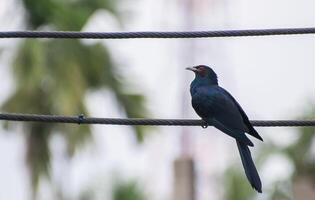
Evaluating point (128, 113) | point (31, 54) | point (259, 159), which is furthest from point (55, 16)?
point (259, 159)

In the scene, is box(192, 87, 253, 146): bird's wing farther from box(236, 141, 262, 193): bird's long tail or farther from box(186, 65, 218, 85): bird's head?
box(186, 65, 218, 85): bird's head

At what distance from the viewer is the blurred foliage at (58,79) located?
866 inches

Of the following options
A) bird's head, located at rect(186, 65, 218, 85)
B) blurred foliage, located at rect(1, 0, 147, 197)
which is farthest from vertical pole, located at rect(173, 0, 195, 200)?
bird's head, located at rect(186, 65, 218, 85)

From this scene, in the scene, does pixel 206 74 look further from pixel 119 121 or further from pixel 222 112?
pixel 119 121

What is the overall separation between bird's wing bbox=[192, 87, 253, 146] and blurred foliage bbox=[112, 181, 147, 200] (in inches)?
846

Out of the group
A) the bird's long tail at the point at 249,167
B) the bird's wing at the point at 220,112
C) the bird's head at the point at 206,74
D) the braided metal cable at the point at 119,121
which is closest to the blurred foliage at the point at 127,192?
the bird's head at the point at 206,74

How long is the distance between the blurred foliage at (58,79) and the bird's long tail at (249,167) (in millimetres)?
12757

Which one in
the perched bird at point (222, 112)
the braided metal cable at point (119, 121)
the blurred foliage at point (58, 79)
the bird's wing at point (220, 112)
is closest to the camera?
the braided metal cable at point (119, 121)

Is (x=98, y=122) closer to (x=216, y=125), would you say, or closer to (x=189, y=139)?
(x=216, y=125)

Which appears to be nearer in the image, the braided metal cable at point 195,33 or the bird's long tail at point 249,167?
the bird's long tail at point 249,167

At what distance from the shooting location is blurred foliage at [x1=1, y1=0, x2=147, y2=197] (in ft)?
72.1

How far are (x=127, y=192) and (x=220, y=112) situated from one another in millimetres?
22095

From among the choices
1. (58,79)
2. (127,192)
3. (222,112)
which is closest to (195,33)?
(222,112)

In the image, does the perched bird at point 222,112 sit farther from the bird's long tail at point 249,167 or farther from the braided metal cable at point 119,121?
the braided metal cable at point 119,121
